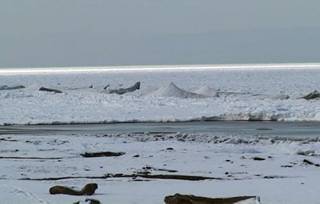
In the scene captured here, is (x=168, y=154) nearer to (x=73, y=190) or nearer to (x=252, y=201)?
(x=73, y=190)

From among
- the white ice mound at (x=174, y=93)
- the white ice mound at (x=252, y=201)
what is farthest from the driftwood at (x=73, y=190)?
the white ice mound at (x=174, y=93)

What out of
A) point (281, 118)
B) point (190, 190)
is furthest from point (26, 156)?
point (281, 118)

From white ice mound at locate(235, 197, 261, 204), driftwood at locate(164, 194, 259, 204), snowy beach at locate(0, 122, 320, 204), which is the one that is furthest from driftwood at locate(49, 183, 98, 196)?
white ice mound at locate(235, 197, 261, 204)

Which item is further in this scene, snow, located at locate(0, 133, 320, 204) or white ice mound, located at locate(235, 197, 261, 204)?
snow, located at locate(0, 133, 320, 204)

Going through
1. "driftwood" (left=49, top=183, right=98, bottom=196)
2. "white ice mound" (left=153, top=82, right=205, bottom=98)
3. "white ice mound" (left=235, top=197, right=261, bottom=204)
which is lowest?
"white ice mound" (left=153, top=82, right=205, bottom=98)

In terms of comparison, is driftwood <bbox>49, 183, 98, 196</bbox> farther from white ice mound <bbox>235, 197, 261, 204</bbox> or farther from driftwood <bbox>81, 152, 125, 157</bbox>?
driftwood <bbox>81, 152, 125, 157</bbox>

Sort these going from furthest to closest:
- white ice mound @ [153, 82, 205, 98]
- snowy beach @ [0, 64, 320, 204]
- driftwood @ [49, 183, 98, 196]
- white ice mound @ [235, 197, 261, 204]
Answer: white ice mound @ [153, 82, 205, 98], snowy beach @ [0, 64, 320, 204], driftwood @ [49, 183, 98, 196], white ice mound @ [235, 197, 261, 204]

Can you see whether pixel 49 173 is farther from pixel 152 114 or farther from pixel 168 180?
pixel 152 114

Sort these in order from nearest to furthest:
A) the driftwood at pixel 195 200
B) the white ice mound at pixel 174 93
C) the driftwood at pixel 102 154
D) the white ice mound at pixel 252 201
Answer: the white ice mound at pixel 252 201 < the driftwood at pixel 195 200 < the driftwood at pixel 102 154 < the white ice mound at pixel 174 93

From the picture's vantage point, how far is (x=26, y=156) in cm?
1520

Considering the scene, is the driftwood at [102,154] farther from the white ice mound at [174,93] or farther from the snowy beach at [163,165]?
the white ice mound at [174,93]

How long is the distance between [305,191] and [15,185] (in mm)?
4434

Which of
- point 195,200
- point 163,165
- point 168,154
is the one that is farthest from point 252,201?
point 168,154

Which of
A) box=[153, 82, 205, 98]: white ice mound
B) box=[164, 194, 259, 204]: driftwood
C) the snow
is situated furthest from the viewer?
box=[153, 82, 205, 98]: white ice mound
